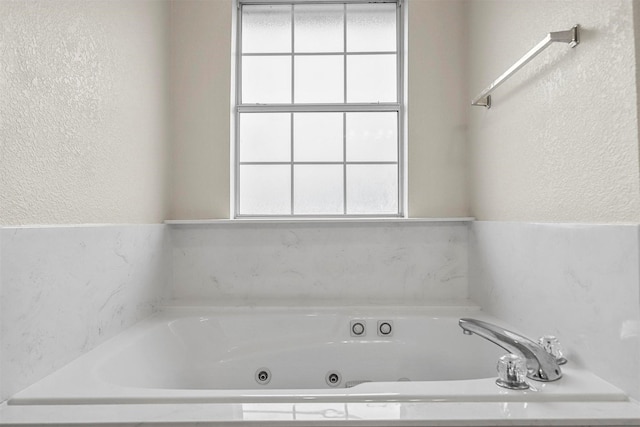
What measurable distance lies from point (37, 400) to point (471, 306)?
64.9 inches

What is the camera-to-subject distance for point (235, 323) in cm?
181

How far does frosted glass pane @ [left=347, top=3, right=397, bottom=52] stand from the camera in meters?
2.28

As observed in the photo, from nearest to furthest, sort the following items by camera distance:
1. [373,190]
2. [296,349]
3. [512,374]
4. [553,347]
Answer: [512,374], [553,347], [296,349], [373,190]

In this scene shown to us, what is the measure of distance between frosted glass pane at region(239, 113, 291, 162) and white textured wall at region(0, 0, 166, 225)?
481mm

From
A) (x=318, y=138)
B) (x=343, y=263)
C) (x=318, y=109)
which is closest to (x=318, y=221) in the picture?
(x=343, y=263)

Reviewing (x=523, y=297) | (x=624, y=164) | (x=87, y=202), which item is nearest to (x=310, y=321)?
(x=523, y=297)

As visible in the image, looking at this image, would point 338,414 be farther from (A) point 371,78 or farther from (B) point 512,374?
(A) point 371,78

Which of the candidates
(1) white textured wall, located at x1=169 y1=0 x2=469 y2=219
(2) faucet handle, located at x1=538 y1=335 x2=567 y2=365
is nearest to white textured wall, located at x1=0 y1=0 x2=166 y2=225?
(1) white textured wall, located at x1=169 y1=0 x2=469 y2=219

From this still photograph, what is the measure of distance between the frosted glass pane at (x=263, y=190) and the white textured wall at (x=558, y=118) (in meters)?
1.00

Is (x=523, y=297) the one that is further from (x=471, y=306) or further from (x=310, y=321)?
(x=310, y=321)

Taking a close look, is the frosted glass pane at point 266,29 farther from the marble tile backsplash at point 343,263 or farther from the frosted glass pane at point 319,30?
the marble tile backsplash at point 343,263

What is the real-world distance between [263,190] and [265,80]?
0.61 metres

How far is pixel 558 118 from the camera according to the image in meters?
1.29

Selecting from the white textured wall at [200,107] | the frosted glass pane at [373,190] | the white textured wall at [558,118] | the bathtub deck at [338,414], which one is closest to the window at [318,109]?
the frosted glass pane at [373,190]
